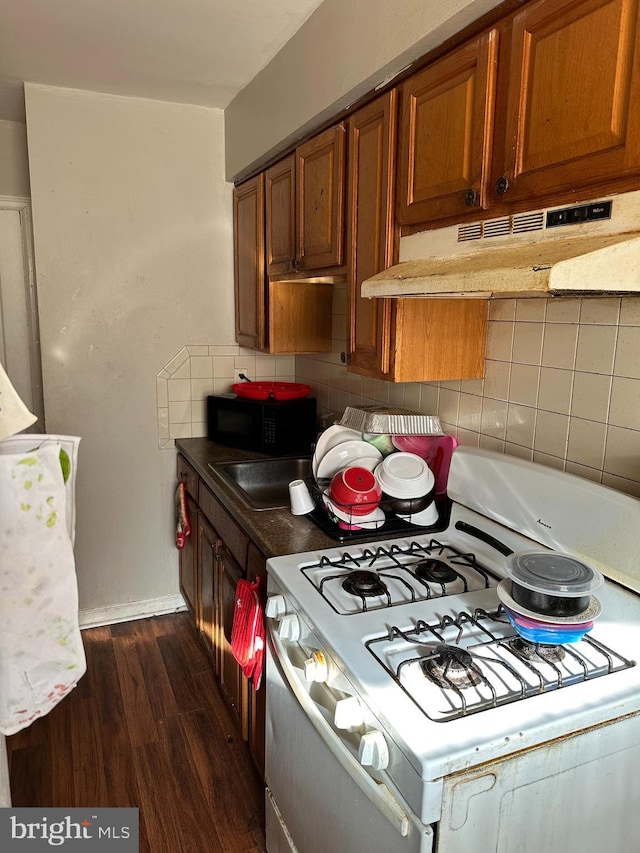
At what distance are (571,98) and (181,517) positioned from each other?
2.24 metres

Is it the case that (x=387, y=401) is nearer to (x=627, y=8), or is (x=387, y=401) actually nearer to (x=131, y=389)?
(x=131, y=389)

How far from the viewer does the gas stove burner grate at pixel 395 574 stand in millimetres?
1424

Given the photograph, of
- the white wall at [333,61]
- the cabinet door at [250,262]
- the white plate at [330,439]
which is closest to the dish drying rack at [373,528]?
the white plate at [330,439]

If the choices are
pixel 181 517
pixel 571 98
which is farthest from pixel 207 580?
pixel 571 98

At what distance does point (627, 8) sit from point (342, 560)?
4.19 ft

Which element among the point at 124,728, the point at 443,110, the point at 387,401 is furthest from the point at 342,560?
the point at 124,728

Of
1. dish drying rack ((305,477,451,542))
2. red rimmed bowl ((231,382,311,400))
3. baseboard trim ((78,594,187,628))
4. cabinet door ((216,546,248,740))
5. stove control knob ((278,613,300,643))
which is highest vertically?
red rimmed bowl ((231,382,311,400))

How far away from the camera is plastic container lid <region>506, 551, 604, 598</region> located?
113 centimetres

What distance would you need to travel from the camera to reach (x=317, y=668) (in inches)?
48.6

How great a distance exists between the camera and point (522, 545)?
155 cm

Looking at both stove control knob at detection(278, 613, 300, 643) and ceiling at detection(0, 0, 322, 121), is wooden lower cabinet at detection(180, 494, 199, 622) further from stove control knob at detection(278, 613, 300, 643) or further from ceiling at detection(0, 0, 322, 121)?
ceiling at detection(0, 0, 322, 121)

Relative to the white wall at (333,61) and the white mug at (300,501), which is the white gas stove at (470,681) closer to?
the white mug at (300,501)

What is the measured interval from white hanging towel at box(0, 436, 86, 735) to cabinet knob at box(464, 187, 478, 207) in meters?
0.94

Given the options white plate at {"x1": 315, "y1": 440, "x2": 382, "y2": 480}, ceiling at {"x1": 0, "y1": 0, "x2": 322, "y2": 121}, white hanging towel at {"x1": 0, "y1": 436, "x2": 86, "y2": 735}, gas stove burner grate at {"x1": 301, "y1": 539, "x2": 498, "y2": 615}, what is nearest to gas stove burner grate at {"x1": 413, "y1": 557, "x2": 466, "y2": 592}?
gas stove burner grate at {"x1": 301, "y1": 539, "x2": 498, "y2": 615}
